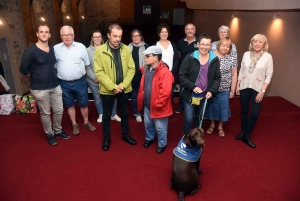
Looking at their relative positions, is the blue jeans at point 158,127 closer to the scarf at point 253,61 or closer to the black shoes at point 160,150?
the black shoes at point 160,150

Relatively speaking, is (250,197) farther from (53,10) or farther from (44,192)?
(53,10)

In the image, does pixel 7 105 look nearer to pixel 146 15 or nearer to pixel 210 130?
pixel 210 130

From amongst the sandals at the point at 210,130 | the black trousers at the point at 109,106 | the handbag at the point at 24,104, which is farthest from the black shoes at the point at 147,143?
the handbag at the point at 24,104

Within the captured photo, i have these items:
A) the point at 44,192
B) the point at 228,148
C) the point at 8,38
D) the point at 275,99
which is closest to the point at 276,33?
the point at 275,99

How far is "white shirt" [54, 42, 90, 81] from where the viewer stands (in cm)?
311

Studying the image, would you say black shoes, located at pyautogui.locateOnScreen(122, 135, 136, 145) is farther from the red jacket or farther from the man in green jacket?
the red jacket

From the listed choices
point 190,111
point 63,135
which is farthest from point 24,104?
point 190,111

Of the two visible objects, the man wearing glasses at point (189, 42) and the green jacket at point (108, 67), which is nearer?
the green jacket at point (108, 67)

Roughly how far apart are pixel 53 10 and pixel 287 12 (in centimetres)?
820

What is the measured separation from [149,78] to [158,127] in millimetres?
600

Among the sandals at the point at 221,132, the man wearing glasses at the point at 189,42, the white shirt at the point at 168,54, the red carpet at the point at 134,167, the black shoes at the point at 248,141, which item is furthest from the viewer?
the man wearing glasses at the point at 189,42

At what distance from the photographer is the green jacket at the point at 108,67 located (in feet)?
9.39

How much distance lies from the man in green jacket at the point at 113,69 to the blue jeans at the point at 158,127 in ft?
1.10

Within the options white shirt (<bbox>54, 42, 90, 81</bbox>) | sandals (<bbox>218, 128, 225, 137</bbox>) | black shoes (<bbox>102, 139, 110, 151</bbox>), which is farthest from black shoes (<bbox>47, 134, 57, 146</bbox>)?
sandals (<bbox>218, 128, 225, 137</bbox>)
